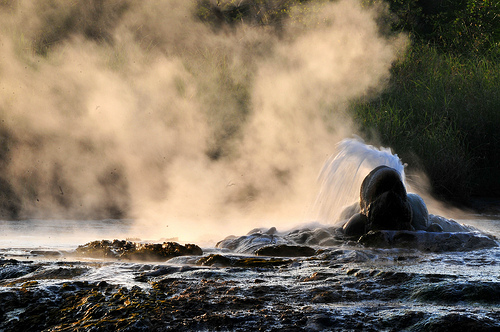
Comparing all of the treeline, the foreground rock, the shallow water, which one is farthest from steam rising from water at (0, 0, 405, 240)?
the shallow water

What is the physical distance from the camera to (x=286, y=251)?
3.69 meters

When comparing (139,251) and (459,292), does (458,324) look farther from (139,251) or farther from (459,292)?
(139,251)

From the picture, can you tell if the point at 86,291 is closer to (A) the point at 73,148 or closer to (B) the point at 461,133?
(A) the point at 73,148

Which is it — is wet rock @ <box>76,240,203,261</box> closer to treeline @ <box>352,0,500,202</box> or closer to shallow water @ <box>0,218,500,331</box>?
shallow water @ <box>0,218,500,331</box>

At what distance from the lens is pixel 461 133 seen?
8898 mm

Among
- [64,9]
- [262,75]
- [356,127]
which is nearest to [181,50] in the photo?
[262,75]

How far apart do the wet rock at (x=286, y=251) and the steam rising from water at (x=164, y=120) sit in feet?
8.56

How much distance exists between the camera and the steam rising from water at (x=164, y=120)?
25.4 feet

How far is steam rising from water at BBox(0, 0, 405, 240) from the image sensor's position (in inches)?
305

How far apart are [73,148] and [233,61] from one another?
11.0ft

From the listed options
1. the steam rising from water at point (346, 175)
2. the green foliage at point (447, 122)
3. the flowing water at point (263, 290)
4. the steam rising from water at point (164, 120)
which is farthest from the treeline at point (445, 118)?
the flowing water at point (263, 290)

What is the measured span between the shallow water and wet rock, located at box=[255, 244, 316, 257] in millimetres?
106

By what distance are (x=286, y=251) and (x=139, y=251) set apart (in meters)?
0.95

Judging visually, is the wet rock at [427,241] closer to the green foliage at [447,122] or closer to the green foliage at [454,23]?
the green foliage at [447,122]
